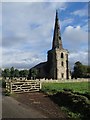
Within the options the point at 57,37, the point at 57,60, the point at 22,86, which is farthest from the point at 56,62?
the point at 22,86

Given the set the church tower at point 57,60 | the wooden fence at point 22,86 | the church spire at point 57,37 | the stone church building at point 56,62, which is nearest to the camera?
the wooden fence at point 22,86

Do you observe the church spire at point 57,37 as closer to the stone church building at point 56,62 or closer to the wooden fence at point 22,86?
the stone church building at point 56,62

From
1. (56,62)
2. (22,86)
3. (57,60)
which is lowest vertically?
(22,86)

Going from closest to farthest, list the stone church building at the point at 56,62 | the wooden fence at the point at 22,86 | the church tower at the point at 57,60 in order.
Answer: the wooden fence at the point at 22,86
the church tower at the point at 57,60
the stone church building at the point at 56,62

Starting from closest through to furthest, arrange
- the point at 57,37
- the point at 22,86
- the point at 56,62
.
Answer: the point at 22,86 → the point at 56,62 → the point at 57,37

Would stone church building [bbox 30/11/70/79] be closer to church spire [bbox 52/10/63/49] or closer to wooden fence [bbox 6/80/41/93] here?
church spire [bbox 52/10/63/49]

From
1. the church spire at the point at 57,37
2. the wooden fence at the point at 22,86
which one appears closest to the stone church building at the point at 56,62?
the church spire at the point at 57,37

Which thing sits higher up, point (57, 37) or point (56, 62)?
point (57, 37)

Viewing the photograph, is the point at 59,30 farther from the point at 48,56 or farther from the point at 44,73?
the point at 44,73

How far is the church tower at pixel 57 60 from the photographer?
3282 inches

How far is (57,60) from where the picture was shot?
84312 mm

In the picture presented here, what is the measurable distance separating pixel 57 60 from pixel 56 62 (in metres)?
0.74

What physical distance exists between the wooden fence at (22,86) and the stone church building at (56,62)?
51.8 m

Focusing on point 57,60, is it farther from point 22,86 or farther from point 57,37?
point 22,86
